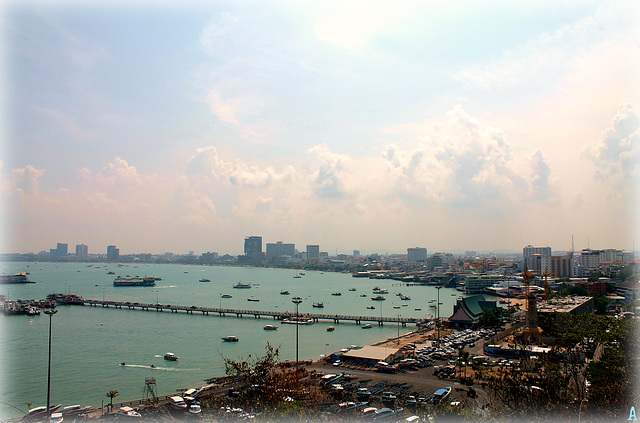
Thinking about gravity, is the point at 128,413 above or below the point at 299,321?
above

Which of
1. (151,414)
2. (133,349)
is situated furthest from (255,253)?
(151,414)

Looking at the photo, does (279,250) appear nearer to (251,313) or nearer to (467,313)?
(251,313)

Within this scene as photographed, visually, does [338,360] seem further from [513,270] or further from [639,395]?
[513,270]

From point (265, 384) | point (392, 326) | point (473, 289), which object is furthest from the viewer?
point (473, 289)

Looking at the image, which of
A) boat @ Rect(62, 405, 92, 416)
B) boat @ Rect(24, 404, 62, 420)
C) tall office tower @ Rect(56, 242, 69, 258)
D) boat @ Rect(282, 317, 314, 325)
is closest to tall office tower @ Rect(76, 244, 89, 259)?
tall office tower @ Rect(56, 242, 69, 258)

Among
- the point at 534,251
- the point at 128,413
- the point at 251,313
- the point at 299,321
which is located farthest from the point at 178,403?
the point at 534,251

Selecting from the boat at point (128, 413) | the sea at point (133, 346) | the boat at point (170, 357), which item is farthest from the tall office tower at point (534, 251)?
the boat at point (128, 413)

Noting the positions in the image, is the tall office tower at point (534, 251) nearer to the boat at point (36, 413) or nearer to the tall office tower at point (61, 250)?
the boat at point (36, 413)
